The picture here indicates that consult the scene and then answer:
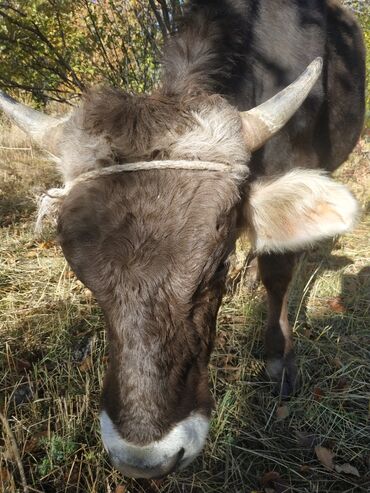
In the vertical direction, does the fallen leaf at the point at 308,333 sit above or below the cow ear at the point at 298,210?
below

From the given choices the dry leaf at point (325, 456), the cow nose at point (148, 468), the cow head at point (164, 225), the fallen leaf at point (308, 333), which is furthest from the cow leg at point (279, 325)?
the cow nose at point (148, 468)

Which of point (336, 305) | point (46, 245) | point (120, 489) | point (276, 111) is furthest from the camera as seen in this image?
point (46, 245)

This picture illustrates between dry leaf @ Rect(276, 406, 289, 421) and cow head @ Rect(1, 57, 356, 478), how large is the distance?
A: 4.35 feet

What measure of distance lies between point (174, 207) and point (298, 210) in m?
0.88

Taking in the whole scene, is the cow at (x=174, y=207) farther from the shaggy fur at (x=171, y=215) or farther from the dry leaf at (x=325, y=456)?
the dry leaf at (x=325, y=456)

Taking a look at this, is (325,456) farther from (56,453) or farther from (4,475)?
(4,475)

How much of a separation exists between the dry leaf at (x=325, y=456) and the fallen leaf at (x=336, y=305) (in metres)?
1.72

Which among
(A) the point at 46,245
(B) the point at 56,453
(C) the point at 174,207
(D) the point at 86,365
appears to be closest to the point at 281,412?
(D) the point at 86,365

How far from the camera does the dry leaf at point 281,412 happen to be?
337 cm

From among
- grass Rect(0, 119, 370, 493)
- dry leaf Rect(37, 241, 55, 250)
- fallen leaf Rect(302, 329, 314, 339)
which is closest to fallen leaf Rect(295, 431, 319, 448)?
grass Rect(0, 119, 370, 493)

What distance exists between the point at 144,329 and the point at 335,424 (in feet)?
7.01

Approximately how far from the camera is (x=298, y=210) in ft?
8.55

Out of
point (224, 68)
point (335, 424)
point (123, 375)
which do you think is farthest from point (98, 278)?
point (335, 424)

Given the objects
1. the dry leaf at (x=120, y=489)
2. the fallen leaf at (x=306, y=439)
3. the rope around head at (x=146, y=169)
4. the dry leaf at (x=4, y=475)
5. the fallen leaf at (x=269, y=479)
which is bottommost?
the fallen leaf at (x=306, y=439)
